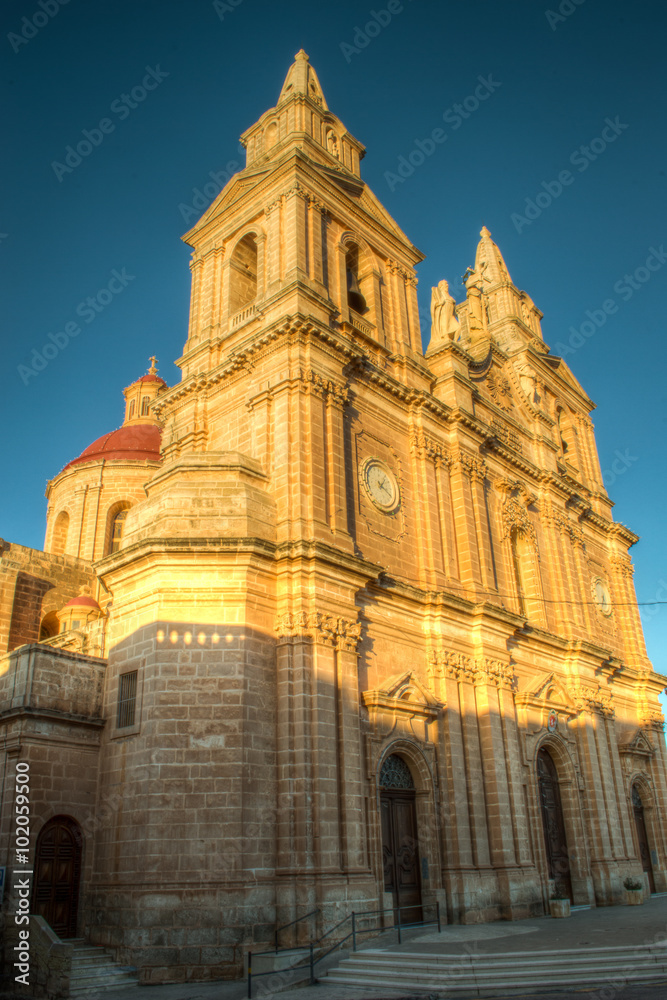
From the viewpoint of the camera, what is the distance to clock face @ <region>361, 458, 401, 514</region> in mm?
20778

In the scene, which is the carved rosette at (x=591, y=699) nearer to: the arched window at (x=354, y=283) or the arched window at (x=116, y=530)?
the arched window at (x=354, y=283)

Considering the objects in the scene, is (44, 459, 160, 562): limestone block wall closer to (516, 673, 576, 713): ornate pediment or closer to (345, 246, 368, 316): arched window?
(345, 246, 368, 316): arched window

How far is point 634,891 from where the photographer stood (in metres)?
23.1

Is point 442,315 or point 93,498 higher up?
point 442,315

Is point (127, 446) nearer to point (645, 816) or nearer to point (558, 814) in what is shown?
point (558, 814)

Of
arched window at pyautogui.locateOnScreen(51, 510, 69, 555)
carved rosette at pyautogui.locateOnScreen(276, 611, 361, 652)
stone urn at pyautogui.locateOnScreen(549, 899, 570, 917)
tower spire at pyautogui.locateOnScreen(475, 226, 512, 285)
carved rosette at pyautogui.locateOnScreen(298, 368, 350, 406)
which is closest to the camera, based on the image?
carved rosette at pyautogui.locateOnScreen(276, 611, 361, 652)

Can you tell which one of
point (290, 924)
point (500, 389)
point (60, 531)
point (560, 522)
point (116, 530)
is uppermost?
point (500, 389)

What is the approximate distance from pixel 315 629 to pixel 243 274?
1336cm

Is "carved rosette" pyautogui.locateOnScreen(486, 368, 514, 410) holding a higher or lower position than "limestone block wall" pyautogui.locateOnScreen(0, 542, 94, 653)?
higher

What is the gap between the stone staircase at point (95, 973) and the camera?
1280 centimetres

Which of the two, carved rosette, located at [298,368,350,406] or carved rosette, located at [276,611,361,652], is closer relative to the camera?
carved rosette, located at [276,611,361,652]

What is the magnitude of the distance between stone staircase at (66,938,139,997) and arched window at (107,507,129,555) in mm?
18344

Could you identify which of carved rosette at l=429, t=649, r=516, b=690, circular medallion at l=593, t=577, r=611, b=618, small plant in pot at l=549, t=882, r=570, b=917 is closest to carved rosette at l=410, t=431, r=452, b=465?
carved rosette at l=429, t=649, r=516, b=690

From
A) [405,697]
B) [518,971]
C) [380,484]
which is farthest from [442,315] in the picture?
[518,971]
